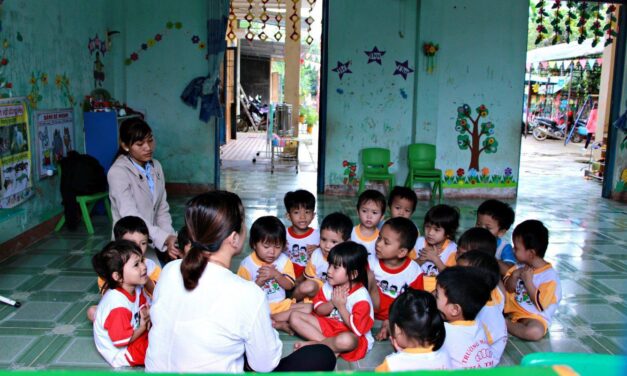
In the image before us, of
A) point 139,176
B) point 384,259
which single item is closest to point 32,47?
point 139,176

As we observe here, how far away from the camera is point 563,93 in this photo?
18.2 meters

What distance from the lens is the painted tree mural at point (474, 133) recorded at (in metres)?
7.55

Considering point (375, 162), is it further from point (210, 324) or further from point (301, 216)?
point (210, 324)

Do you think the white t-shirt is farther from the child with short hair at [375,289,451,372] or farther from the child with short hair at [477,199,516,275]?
the child with short hair at [477,199,516,275]

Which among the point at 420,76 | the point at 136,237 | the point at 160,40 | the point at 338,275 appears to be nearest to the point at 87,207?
the point at 136,237

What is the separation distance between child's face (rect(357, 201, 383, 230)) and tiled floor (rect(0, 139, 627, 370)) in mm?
885

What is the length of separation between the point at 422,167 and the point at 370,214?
3.80 m

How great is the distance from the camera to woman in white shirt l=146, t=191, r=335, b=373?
163 centimetres

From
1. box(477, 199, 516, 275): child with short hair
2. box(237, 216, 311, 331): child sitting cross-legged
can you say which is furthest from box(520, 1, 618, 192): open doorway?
box(237, 216, 311, 331): child sitting cross-legged

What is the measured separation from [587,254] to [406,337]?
344cm

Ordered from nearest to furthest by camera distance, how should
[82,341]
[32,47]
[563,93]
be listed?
[82,341], [32,47], [563,93]

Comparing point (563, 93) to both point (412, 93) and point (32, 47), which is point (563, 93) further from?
point (32, 47)

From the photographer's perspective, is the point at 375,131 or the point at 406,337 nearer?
the point at 406,337

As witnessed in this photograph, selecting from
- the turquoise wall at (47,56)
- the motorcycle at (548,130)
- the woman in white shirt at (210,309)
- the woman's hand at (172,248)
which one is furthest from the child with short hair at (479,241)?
the motorcycle at (548,130)
